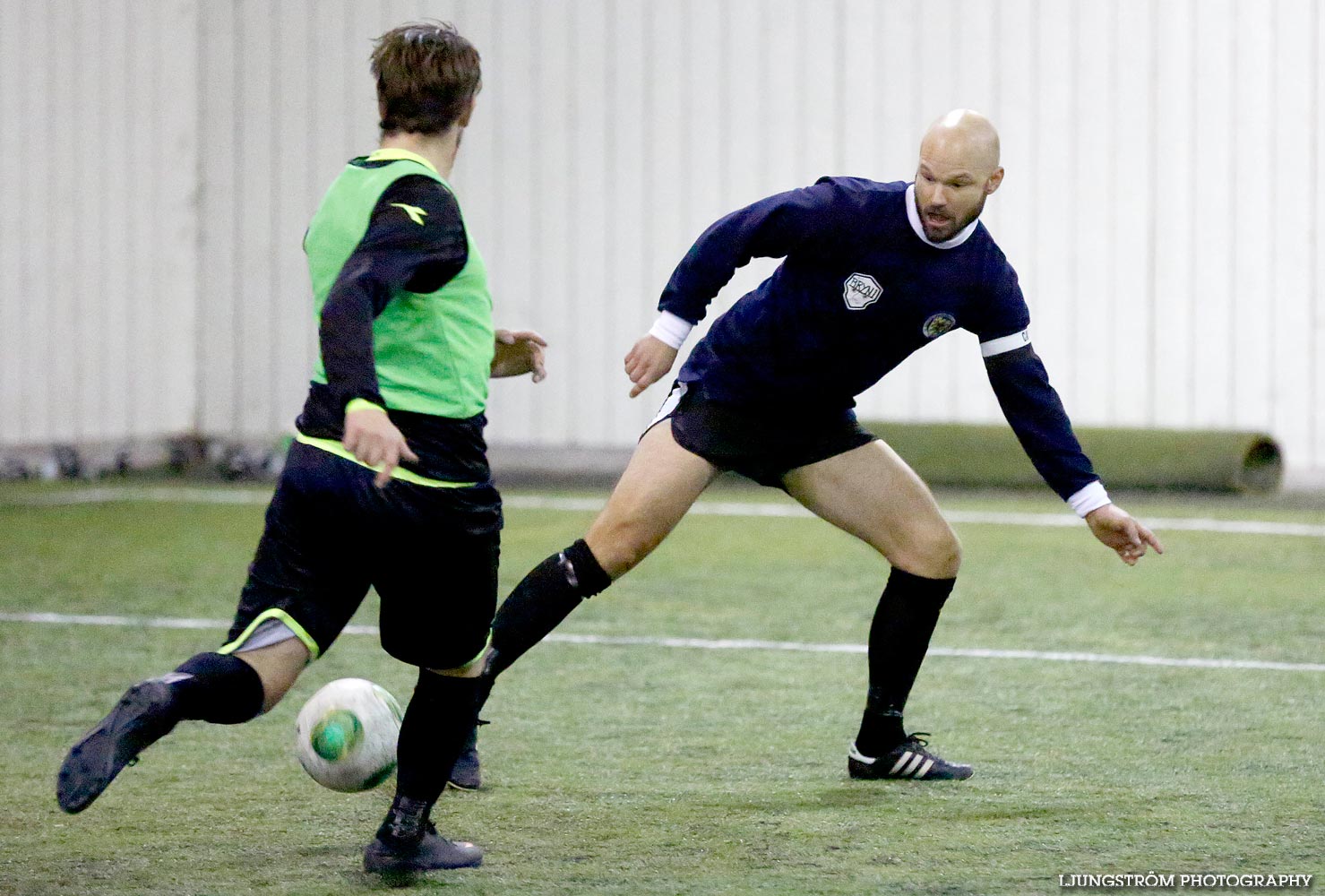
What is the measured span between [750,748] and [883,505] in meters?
0.80

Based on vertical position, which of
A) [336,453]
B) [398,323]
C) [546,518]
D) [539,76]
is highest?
[539,76]

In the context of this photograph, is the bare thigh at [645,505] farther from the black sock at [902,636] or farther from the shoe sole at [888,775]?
the shoe sole at [888,775]

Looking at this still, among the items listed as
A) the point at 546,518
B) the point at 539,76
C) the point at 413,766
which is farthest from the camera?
the point at 539,76

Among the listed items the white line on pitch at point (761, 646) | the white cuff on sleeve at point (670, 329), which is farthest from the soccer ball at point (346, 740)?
the white line on pitch at point (761, 646)

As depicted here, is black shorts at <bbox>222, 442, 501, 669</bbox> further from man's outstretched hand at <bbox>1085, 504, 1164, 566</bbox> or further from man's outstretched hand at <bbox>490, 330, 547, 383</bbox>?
man's outstretched hand at <bbox>1085, 504, 1164, 566</bbox>

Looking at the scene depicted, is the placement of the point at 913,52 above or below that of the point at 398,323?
above

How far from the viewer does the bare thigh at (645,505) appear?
13.6 feet

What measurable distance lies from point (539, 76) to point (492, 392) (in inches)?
90.8

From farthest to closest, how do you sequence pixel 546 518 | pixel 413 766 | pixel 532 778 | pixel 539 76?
pixel 539 76 → pixel 546 518 → pixel 532 778 → pixel 413 766

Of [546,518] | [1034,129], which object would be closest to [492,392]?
[546,518]

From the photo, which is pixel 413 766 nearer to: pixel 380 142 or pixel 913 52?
pixel 380 142

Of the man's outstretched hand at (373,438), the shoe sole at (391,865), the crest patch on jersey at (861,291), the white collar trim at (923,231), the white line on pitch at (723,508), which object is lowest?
the white line on pitch at (723,508)

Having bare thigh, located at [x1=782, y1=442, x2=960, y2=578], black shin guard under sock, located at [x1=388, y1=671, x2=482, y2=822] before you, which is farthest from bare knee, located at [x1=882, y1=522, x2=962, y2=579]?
black shin guard under sock, located at [x1=388, y1=671, x2=482, y2=822]

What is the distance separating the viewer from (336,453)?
3.11m
